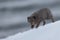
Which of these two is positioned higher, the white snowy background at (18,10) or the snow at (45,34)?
the white snowy background at (18,10)

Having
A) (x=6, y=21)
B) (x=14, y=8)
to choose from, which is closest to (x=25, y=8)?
(x=14, y=8)

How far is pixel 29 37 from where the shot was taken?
9.95ft

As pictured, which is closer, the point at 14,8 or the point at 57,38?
the point at 57,38

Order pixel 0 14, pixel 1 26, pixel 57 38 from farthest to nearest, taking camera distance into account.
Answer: pixel 0 14
pixel 1 26
pixel 57 38

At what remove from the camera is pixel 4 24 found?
297 inches

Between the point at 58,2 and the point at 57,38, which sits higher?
the point at 58,2

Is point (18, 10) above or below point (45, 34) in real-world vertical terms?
above

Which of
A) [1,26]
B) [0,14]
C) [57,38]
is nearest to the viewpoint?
[57,38]

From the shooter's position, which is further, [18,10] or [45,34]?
[18,10]

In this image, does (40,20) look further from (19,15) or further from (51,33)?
(19,15)

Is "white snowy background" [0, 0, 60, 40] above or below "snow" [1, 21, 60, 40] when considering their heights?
above

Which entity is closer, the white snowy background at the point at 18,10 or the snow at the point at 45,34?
the snow at the point at 45,34

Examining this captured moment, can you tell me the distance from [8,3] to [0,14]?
0.64 meters

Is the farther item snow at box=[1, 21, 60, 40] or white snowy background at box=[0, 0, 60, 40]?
white snowy background at box=[0, 0, 60, 40]
